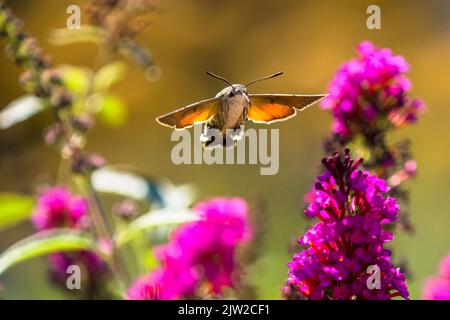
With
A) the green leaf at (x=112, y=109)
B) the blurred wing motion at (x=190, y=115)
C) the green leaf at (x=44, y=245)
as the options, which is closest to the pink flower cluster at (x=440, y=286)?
the blurred wing motion at (x=190, y=115)

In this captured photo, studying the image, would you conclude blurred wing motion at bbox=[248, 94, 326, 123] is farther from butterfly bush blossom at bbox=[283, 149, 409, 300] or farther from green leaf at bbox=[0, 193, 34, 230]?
green leaf at bbox=[0, 193, 34, 230]

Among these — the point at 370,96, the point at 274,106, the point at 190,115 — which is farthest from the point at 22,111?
the point at 370,96

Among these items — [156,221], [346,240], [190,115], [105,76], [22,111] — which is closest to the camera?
[346,240]

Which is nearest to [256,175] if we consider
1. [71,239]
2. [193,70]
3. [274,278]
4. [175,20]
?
[274,278]

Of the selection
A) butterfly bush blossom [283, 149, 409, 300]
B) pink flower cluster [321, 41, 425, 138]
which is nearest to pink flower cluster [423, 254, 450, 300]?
pink flower cluster [321, 41, 425, 138]

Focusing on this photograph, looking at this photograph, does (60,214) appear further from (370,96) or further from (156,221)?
(370,96)
